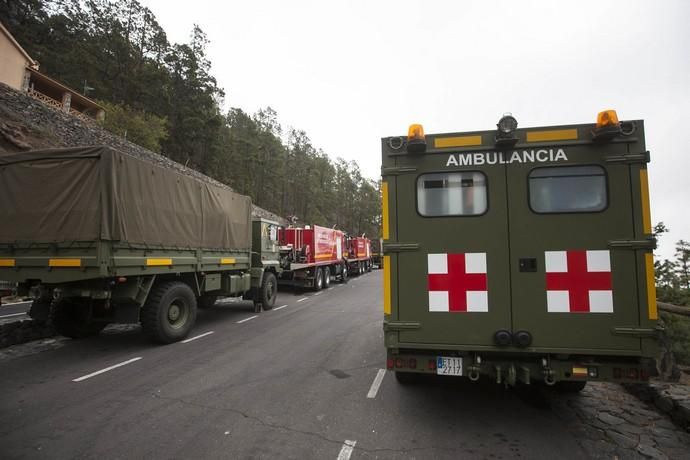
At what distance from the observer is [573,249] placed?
319 centimetres

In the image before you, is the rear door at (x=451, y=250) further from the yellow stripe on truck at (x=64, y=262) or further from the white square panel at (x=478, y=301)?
the yellow stripe on truck at (x=64, y=262)

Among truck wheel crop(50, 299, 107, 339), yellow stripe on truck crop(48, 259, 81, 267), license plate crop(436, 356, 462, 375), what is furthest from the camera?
truck wheel crop(50, 299, 107, 339)

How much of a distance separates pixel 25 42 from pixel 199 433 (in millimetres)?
47215

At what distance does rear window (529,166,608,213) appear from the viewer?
126 inches

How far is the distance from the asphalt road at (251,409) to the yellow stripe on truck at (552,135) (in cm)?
278

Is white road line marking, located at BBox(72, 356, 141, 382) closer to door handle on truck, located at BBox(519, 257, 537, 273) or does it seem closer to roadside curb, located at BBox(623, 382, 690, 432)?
door handle on truck, located at BBox(519, 257, 537, 273)

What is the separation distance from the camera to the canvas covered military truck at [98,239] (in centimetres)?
546

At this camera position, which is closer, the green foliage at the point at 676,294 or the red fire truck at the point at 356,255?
the green foliage at the point at 676,294

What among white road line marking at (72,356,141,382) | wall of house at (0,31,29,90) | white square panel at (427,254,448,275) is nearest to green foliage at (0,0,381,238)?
wall of house at (0,31,29,90)

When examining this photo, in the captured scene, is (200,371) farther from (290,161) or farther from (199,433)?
(290,161)

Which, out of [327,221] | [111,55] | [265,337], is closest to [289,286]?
[265,337]

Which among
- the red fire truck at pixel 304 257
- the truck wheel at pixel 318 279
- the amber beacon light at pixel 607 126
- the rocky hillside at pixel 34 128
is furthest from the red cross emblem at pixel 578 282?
the rocky hillside at pixel 34 128

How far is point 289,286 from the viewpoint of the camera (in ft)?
55.7

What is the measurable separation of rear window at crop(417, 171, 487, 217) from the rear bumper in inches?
54.1
